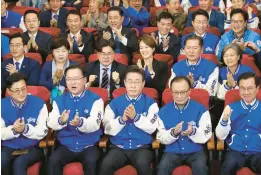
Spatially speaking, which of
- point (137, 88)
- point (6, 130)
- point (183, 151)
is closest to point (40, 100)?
point (6, 130)

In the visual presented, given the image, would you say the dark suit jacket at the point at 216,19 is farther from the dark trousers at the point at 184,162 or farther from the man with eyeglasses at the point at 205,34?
the dark trousers at the point at 184,162

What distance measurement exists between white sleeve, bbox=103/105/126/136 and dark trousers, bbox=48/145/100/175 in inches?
6.7

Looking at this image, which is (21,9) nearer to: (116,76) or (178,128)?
(116,76)

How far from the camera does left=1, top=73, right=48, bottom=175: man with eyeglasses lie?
4684 mm

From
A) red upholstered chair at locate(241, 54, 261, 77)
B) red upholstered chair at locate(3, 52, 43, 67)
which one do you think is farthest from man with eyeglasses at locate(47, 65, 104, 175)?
red upholstered chair at locate(241, 54, 261, 77)

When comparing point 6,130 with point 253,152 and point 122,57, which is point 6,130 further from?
point 253,152

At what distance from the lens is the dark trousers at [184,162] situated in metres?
4.50

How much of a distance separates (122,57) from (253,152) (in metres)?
1.61

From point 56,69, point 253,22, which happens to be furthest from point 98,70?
point 253,22

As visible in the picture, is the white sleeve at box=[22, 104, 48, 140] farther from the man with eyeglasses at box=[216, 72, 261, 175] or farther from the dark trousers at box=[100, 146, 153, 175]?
the man with eyeglasses at box=[216, 72, 261, 175]

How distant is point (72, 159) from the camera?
4762 millimetres

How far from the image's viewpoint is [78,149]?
480 cm

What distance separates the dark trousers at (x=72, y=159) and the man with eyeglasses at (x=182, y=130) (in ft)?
1.60

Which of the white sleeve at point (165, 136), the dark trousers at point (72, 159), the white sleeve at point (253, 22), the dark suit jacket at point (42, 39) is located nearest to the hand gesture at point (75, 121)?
the dark trousers at point (72, 159)
